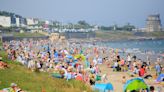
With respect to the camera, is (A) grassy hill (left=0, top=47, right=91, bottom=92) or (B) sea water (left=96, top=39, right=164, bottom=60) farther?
(B) sea water (left=96, top=39, right=164, bottom=60)

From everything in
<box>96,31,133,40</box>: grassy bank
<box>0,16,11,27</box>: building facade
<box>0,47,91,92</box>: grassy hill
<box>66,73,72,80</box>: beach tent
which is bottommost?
<box>96,31,133,40</box>: grassy bank

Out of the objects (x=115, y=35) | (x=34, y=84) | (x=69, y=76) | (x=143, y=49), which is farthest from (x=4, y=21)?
(x=34, y=84)

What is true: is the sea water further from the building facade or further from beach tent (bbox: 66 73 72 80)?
the building facade

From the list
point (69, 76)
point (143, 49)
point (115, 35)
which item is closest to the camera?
point (69, 76)

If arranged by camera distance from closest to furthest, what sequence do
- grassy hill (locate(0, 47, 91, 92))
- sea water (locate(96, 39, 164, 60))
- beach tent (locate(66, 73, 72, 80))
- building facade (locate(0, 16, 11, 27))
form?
grassy hill (locate(0, 47, 91, 92)) → beach tent (locate(66, 73, 72, 80)) → sea water (locate(96, 39, 164, 60)) → building facade (locate(0, 16, 11, 27))

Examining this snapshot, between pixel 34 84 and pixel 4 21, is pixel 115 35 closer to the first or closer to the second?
pixel 4 21

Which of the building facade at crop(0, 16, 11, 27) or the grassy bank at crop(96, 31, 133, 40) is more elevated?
the building facade at crop(0, 16, 11, 27)

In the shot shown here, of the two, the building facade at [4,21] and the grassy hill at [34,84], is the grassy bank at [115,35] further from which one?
the grassy hill at [34,84]

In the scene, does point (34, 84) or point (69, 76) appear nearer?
point (34, 84)

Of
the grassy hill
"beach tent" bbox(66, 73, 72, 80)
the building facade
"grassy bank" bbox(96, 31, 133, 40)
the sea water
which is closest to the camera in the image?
the grassy hill

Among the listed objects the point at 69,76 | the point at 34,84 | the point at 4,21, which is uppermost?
the point at 4,21

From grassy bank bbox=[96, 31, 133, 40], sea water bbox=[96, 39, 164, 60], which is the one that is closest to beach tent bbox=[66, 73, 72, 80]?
sea water bbox=[96, 39, 164, 60]

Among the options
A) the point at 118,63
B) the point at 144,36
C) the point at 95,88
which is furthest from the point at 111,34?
the point at 95,88

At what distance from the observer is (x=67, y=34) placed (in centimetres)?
15800
